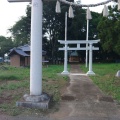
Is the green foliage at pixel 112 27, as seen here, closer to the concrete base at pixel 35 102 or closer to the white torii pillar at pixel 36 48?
the white torii pillar at pixel 36 48

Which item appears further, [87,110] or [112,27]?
[112,27]

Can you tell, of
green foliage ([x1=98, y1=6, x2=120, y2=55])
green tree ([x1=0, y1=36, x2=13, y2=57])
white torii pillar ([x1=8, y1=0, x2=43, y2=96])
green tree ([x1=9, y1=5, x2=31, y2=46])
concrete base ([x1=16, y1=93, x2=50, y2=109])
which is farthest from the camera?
green tree ([x1=0, y1=36, x2=13, y2=57])

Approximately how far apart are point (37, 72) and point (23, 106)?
1101 millimetres

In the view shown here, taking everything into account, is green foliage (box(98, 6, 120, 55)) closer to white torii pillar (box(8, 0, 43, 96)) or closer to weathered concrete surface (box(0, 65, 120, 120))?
weathered concrete surface (box(0, 65, 120, 120))

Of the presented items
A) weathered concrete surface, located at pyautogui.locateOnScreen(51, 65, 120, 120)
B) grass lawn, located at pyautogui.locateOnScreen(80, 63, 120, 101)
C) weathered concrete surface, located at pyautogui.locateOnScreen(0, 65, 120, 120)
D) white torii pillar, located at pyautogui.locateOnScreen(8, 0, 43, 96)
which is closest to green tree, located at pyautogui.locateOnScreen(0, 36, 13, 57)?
grass lawn, located at pyautogui.locateOnScreen(80, 63, 120, 101)

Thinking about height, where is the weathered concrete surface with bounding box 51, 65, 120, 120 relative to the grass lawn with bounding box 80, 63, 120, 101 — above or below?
below

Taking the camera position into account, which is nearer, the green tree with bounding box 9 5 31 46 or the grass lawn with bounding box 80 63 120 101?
the grass lawn with bounding box 80 63 120 101

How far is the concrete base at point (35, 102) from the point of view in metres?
6.70

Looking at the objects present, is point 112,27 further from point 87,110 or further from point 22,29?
point 22,29

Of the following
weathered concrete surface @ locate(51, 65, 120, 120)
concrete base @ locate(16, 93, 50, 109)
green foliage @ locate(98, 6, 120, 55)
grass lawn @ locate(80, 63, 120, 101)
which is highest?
green foliage @ locate(98, 6, 120, 55)

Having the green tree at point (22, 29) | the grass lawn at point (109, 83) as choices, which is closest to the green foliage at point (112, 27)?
the grass lawn at point (109, 83)

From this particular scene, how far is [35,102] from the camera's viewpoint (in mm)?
6836

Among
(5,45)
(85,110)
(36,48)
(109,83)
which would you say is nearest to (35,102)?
(85,110)

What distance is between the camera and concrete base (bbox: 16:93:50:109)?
22.0ft
